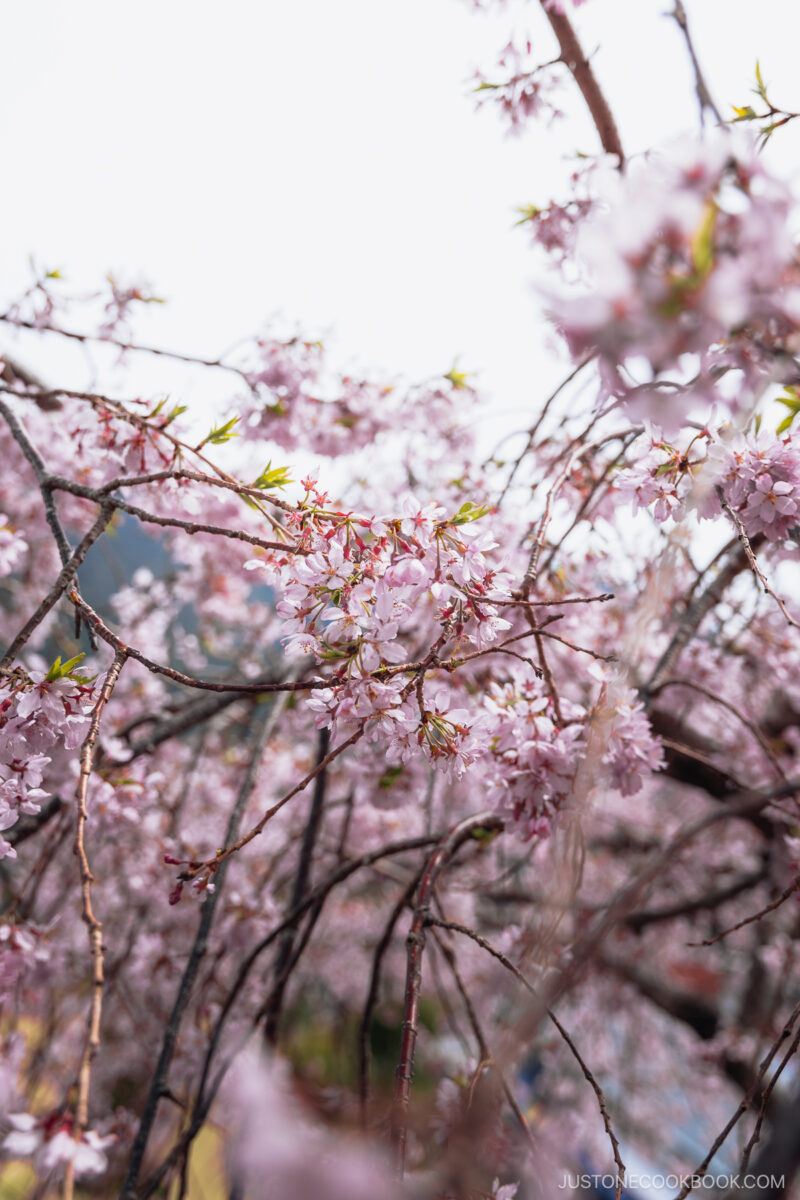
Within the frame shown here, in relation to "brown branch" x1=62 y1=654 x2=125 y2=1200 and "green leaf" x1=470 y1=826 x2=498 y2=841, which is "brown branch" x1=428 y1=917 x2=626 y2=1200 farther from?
"brown branch" x1=62 y1=654 x2=125 y2=1200

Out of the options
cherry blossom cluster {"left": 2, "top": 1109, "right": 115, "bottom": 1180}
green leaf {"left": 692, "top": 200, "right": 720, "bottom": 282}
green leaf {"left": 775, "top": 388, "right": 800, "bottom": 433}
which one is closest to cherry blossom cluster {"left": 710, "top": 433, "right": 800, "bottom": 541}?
green leaf {"left": 775, "top": 388, "right": 800, "bottom": 433}

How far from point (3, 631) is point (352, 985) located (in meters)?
4.79

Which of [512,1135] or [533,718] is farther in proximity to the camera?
[512,1135]

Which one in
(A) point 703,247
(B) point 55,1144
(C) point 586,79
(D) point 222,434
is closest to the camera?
(A) point 703,247

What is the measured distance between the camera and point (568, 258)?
223 centimetres

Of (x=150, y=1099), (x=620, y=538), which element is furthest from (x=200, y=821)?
(x=620, y=538)

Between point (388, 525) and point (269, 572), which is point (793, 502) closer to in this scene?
point (388, 525)

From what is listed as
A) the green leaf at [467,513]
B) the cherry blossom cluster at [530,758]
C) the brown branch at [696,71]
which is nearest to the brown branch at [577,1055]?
the cherry blossom cluster at [530,758]

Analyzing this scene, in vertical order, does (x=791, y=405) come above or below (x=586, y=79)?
below

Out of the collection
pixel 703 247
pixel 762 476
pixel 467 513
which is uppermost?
pixel 762 476

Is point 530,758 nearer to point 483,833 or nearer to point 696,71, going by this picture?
point 483,833

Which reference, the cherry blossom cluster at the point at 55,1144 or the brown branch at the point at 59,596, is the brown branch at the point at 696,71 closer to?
the brown branch at the point at 59,596

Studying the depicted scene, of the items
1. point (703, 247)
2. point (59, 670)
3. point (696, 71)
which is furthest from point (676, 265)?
point (696, 71)

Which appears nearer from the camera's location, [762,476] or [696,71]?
[762,476]
